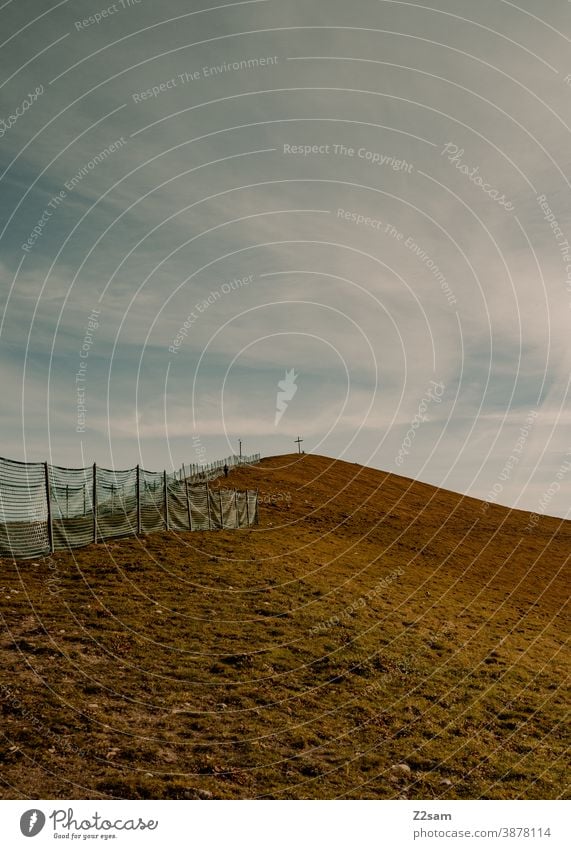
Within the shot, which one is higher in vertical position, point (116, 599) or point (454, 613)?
point (116, 599)

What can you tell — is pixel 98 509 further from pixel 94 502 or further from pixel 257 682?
pixel 257 682

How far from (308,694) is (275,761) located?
3639 mm

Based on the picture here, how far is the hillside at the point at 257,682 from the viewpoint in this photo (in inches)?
442

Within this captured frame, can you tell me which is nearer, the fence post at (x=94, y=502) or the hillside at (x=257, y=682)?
the hillside at (x=257, y=682)

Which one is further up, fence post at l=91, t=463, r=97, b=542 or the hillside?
fence post at l=91, t=463, r=97, b=542

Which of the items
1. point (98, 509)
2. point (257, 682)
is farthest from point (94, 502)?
point (257, 682)

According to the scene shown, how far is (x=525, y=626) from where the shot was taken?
30.5m

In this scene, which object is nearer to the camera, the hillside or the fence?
the hillside

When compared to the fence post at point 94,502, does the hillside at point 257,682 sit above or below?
below

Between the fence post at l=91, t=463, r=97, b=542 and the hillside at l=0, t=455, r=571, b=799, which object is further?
the fence post at l=91, t=463, r=97, b=542

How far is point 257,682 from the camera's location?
1548cm

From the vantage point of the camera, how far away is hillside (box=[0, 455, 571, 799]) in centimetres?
1123
